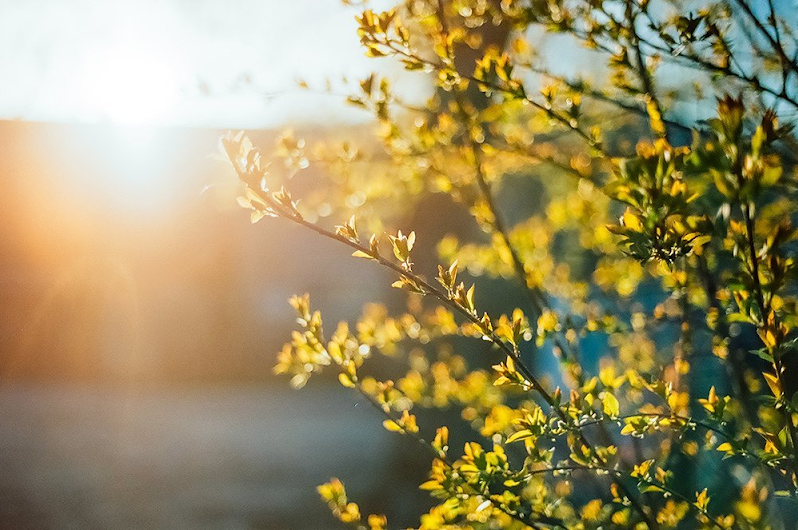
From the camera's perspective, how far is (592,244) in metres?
2.51

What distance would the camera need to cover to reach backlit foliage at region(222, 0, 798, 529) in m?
0.91

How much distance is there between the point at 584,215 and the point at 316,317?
4.30 feet

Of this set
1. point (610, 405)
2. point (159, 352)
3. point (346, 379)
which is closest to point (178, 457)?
point (159, 352)

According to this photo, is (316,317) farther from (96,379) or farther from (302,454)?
(96,379)

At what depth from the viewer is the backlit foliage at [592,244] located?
910 mm

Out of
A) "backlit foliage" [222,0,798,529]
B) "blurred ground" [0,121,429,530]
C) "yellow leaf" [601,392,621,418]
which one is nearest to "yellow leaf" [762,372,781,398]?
"backlit foliage" [222,0,798,529]

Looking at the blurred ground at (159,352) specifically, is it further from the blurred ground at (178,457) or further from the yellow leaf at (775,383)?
the yellow leaf at (775,383)

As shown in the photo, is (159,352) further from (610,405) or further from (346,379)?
(610,405)

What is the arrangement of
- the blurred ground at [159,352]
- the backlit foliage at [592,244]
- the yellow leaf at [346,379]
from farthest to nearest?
the blurred ground at [159,352]
the yellow leaf at [346,379]
the backlit foliage at [592,244]

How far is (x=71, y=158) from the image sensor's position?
8.58 m

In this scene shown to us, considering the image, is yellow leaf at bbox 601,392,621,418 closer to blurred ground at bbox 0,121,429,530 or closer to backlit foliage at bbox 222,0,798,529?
backlit foliage at bbox 222,0,798,529

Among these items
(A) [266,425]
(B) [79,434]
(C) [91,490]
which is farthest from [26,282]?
(C) [91,490]

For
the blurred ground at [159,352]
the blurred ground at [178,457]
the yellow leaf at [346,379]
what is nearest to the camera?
the yellow leaf at [346,379]

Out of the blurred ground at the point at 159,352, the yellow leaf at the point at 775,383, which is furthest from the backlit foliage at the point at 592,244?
the blurred ground at the point at 159,352
